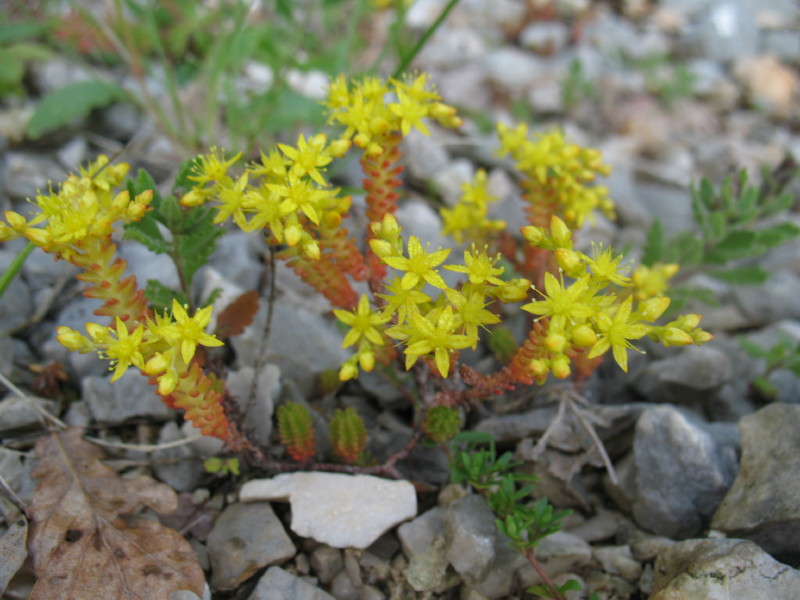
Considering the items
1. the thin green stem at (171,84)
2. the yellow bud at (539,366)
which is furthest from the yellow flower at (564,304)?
the thin green stem at (171,84)

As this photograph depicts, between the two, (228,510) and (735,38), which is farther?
(735,38)

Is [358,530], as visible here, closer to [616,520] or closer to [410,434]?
[410,434]

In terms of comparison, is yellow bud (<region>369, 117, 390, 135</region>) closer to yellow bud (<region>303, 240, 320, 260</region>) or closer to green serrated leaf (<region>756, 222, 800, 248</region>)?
yellow bud (<region>303, 240, 320, 260</region>)

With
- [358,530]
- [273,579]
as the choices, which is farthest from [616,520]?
[273,579]

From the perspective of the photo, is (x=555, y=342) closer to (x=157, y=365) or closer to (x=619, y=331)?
(x=619, y=331)

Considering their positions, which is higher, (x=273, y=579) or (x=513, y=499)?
(x=513, y=499)

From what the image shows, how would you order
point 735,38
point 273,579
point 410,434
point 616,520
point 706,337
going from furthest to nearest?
point 735,38 → point 410,434 → point 616,520 → point 273,579 → point 706,337

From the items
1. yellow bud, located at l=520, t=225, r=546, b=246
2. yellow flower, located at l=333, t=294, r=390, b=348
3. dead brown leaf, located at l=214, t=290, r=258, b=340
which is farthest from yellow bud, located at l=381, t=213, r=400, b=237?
dead brown leaf, located at l=214, t=290, r=258, b=340
